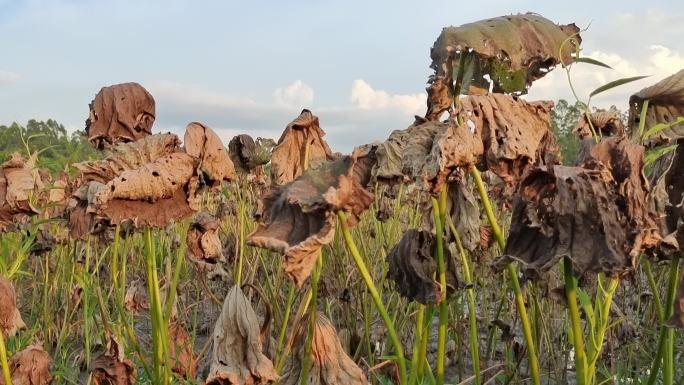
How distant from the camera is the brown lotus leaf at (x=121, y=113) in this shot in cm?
175

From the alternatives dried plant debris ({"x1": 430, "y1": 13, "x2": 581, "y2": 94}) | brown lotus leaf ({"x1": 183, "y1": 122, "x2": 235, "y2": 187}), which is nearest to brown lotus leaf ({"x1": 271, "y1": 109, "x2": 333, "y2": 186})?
brown lotus leaf ({"x1": 183, "y1": 122, "x2": 235, "y2": 187})

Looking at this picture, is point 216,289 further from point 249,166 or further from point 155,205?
point 155,205

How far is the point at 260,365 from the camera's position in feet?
4.30

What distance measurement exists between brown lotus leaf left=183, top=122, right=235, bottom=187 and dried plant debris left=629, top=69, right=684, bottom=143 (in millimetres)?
699

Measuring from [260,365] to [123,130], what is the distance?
27.4 inches

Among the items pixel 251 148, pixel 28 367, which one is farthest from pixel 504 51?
pixel 251 148

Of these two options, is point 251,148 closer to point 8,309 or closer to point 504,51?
point 8,309

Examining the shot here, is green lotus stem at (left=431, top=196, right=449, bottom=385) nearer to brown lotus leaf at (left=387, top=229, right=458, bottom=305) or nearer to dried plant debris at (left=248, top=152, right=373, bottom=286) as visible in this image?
brown lotus leaf at (left=387, top=229, right=458, bottom=305)

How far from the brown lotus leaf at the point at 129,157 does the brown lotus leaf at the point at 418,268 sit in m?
0.44

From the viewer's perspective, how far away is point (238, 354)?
1323 mm

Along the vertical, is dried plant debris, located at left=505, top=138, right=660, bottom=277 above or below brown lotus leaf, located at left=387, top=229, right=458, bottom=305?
above

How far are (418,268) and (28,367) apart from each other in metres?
0.73

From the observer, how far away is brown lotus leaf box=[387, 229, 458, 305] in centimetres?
137

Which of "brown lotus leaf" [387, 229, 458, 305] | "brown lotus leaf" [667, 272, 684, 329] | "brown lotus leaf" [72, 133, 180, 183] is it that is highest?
"brown lotus leaf" [72, 133, 180, 183]
